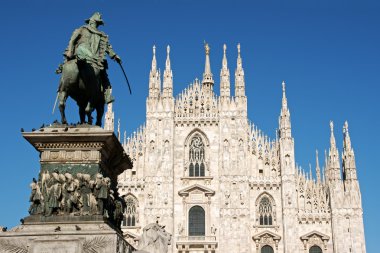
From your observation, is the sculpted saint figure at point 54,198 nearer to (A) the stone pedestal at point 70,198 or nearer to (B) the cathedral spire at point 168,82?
(A) the stone pedestal at point 70,198

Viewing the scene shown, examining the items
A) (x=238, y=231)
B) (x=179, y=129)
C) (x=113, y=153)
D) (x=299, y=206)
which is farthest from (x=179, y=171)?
(x=113, y=153)

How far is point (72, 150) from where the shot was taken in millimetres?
9672

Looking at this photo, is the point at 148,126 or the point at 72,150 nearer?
the point at 72,150

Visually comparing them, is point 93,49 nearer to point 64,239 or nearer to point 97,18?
point 97,18

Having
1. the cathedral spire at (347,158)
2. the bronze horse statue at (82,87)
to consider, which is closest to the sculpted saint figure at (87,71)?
the bronze horse statue at (82,87)

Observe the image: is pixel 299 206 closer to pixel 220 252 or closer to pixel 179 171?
pixel 220 252

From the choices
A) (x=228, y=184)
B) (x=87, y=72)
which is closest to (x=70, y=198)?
(x=87, y=72)

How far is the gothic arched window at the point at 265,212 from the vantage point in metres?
43.7

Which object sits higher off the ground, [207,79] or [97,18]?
[207,79]

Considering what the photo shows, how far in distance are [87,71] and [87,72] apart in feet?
0.06

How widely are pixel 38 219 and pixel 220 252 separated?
3443 cm

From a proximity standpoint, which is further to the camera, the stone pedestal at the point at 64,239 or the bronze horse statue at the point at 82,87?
the bronze horse statue at the point at 82,87

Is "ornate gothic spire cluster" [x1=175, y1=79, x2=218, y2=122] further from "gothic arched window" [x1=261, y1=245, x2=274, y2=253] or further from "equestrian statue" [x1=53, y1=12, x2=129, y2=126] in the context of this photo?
"equestrian statue" [x1=53, y1=12, x2=129, y2=126]

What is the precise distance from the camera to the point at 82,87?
10336 mm
